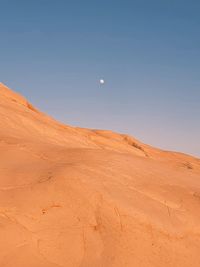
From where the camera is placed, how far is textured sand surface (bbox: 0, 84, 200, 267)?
14.0ft

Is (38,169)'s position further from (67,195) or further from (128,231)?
(128,231)

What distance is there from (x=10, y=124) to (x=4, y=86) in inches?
293

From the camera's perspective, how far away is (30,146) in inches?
274

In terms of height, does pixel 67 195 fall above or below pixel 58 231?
above

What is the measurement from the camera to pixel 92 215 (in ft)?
15.7

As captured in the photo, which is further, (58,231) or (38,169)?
(38,169)

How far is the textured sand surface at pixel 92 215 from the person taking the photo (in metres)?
4.28

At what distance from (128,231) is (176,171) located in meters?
2.96

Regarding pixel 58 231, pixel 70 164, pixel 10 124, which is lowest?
pixel 58 231

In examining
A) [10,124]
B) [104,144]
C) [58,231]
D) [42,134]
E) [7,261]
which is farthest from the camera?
[104,144]

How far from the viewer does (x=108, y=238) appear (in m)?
4.54

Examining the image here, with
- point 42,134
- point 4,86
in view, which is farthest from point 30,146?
point 4,86

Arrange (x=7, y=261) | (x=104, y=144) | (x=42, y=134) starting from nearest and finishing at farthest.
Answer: (x=7, y=261)
(x=42, y=134)
(x=104, y=144)

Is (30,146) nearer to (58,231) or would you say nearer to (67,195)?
(67,195)
